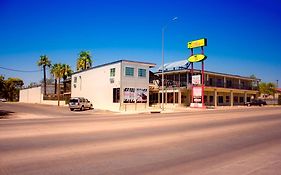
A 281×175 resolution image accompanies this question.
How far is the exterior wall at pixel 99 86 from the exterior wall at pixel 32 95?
23.3 metres

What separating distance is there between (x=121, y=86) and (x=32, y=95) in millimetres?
46216

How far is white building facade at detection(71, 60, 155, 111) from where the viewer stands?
1545 inches

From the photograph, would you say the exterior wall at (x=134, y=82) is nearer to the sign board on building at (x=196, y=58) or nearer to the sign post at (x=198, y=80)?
the sign post at (x=198, y=80)

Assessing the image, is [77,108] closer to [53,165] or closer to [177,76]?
[177,76]

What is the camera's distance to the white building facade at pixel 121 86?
39.2 m

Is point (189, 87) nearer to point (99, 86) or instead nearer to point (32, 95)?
point (99, 86)

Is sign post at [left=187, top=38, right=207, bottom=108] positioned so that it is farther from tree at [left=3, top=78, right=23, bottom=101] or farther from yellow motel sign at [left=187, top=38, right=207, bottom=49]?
tree at [left=3, top=78, right=23, bottom=101]

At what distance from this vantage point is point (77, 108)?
37.9 m

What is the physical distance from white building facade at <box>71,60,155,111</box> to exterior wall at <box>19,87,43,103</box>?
30469 millimetres

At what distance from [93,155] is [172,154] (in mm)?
2477

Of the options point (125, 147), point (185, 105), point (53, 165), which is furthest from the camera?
point (185, 105)

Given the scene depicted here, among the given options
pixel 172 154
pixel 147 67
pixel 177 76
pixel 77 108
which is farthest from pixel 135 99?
pixel 172 154

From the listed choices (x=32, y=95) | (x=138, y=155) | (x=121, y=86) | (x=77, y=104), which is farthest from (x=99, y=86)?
(x=32, y=95)

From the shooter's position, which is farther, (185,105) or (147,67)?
(185,105)
